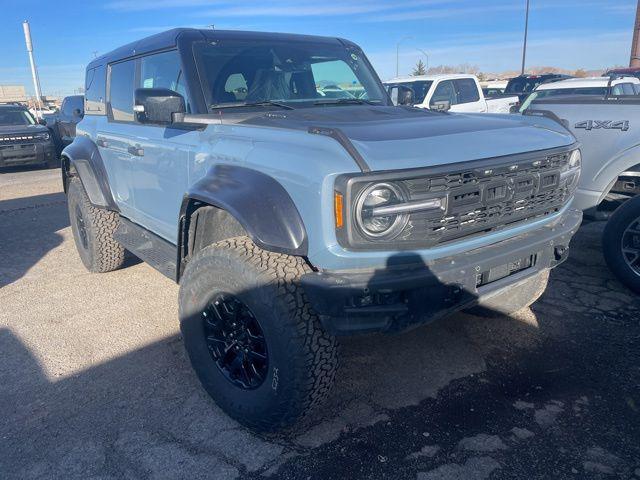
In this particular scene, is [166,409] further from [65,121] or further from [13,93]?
[13,93]

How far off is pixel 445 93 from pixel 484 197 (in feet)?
33.8

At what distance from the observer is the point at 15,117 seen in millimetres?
13938

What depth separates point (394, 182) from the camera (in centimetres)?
225

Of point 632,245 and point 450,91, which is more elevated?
point 450,91

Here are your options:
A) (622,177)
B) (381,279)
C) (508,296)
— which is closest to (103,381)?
(381,279)

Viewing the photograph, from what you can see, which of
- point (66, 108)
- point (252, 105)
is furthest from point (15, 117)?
point (252, 105)

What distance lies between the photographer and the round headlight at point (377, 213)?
222cm

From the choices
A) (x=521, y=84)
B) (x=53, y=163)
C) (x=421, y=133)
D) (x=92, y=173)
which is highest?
(x=521, y=84)

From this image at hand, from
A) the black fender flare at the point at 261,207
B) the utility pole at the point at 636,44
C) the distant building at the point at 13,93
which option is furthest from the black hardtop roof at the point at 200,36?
the distant building at the point at 13,93

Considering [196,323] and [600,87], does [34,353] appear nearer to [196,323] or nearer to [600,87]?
[196,323]

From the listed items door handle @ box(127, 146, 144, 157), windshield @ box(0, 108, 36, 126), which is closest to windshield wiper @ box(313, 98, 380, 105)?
door handle @ box(127, 146, 144, 157)

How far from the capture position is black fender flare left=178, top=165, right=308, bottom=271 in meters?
2.33

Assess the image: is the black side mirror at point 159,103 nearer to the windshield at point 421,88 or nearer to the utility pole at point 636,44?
the windshield at point 421,88

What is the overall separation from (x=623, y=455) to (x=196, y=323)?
7.39 feet
